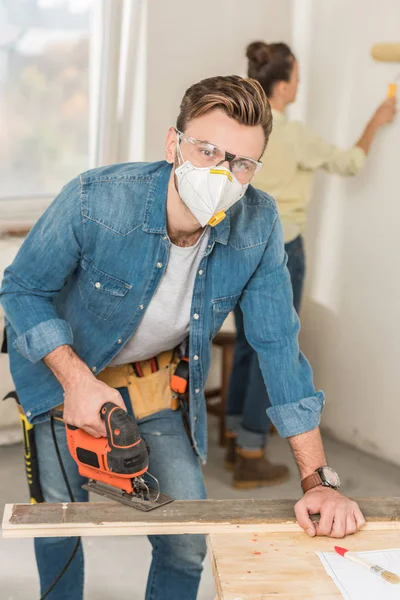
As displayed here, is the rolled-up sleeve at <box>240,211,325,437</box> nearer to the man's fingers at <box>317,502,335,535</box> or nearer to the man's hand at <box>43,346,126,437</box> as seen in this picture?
the man's fingers at <box>317,502,335,535</box>

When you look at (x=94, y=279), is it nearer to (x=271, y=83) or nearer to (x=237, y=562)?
(x=237, y=562)

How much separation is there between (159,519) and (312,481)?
346mm

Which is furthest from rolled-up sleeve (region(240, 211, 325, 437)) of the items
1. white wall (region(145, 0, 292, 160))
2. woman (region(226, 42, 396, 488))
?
white wall (region(145, 0, 292, 160))

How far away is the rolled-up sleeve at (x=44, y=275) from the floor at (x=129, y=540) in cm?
120

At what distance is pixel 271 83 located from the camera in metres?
3.36

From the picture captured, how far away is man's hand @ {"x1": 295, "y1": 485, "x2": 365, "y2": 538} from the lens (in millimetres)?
1567

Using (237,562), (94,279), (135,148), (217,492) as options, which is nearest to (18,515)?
(237,562)

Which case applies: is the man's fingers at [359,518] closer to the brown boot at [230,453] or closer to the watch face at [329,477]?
the watch face at [329,477]

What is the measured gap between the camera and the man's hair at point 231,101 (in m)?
1.65

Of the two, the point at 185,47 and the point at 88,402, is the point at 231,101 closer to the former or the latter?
the point at 88,402

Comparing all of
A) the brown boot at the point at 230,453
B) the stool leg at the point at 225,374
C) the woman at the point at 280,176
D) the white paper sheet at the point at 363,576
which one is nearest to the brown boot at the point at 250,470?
the woman at the point at 280,176

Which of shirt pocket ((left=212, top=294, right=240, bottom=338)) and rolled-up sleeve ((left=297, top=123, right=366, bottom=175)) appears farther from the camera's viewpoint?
rolled-up sleeve ((left=297, top=123, right=366, bottom=175))

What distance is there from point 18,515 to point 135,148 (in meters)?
2.54

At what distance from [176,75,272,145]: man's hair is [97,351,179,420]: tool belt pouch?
61cm
